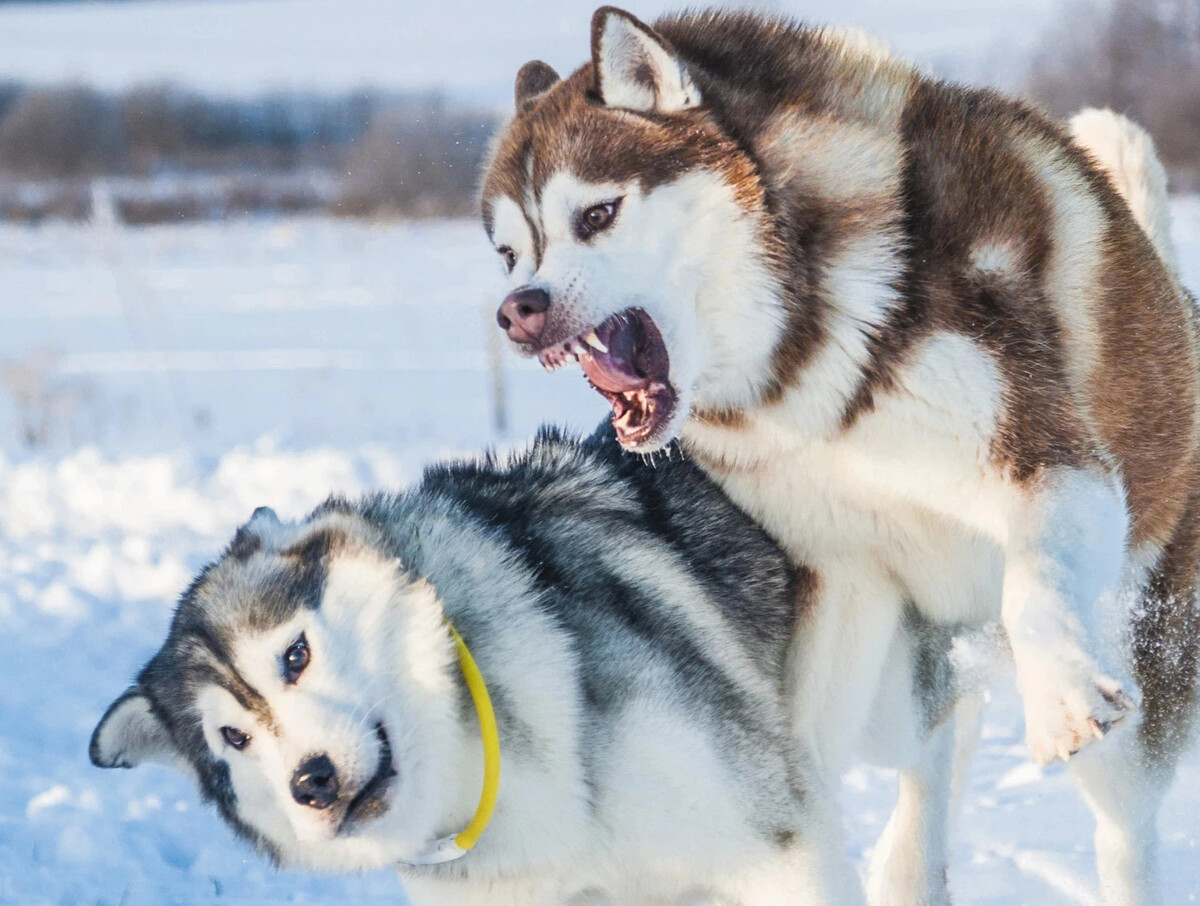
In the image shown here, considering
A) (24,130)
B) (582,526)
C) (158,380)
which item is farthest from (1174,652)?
(24,130)

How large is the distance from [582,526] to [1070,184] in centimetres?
131

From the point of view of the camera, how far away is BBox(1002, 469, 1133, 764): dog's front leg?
2.21 meters

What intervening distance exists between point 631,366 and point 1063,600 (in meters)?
0.93

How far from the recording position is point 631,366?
256 centimetres

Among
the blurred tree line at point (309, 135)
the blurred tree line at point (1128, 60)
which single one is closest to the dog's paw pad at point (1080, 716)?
the blurred tree line at point (309, 135)

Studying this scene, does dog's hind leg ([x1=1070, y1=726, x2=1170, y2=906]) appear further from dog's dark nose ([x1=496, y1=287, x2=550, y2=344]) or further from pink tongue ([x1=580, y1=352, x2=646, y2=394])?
dog's dark nose ([x1=496, y1=287, x2=550, y2=344])

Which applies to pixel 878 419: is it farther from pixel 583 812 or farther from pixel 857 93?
pixel 583 812

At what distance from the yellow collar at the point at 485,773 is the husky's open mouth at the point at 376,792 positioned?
0.16 metres

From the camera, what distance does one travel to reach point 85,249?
22.1 meters

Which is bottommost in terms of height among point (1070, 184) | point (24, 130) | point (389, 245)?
point (24, 130)

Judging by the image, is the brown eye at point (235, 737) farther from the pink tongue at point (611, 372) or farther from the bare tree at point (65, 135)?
the bare tree at point (65, 135)

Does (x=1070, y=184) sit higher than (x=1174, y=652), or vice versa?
(x=1070, y=184)

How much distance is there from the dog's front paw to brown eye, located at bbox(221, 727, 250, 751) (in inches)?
58.5

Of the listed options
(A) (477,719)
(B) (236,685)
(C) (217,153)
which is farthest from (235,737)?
(C) (217,153)
